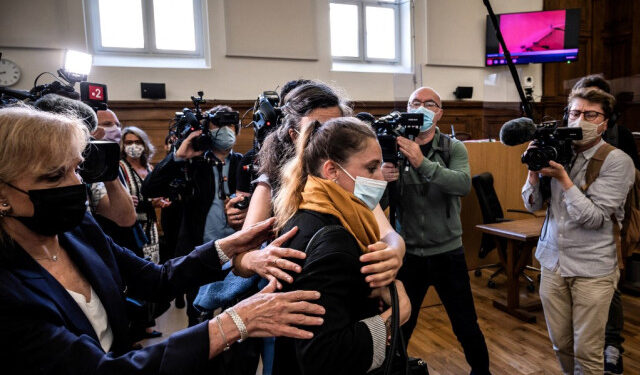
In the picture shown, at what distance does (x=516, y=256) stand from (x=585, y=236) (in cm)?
168

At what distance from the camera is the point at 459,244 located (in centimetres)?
209

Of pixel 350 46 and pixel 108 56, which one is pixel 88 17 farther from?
pixel 350 46

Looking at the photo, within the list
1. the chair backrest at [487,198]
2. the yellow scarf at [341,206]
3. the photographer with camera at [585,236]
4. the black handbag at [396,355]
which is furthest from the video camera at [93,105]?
the chair backrest at [487,198]

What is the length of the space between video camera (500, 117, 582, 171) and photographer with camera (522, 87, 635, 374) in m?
0.03

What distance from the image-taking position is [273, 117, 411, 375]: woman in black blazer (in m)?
0.94

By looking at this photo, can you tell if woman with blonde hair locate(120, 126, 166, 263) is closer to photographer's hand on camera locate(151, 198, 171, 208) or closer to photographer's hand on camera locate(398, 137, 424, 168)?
photographer's hand on camera locate(151, 198, 171, 208)

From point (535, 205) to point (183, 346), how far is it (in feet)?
5.94

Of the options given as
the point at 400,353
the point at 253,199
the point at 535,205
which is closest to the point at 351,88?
the point at 535,205

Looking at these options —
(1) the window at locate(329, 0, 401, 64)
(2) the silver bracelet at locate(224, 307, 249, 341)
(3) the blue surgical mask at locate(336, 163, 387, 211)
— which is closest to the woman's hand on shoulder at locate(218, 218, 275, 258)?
(3) the blue surgical mask at locate(336, 163, 387, 211)

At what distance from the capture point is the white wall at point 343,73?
204 inches

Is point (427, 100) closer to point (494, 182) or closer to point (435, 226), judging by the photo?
point (435, 226)

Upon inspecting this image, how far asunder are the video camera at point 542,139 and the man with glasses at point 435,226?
33 cm

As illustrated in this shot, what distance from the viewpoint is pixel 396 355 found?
3.36 ft

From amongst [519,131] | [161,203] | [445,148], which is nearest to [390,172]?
[445,148]
